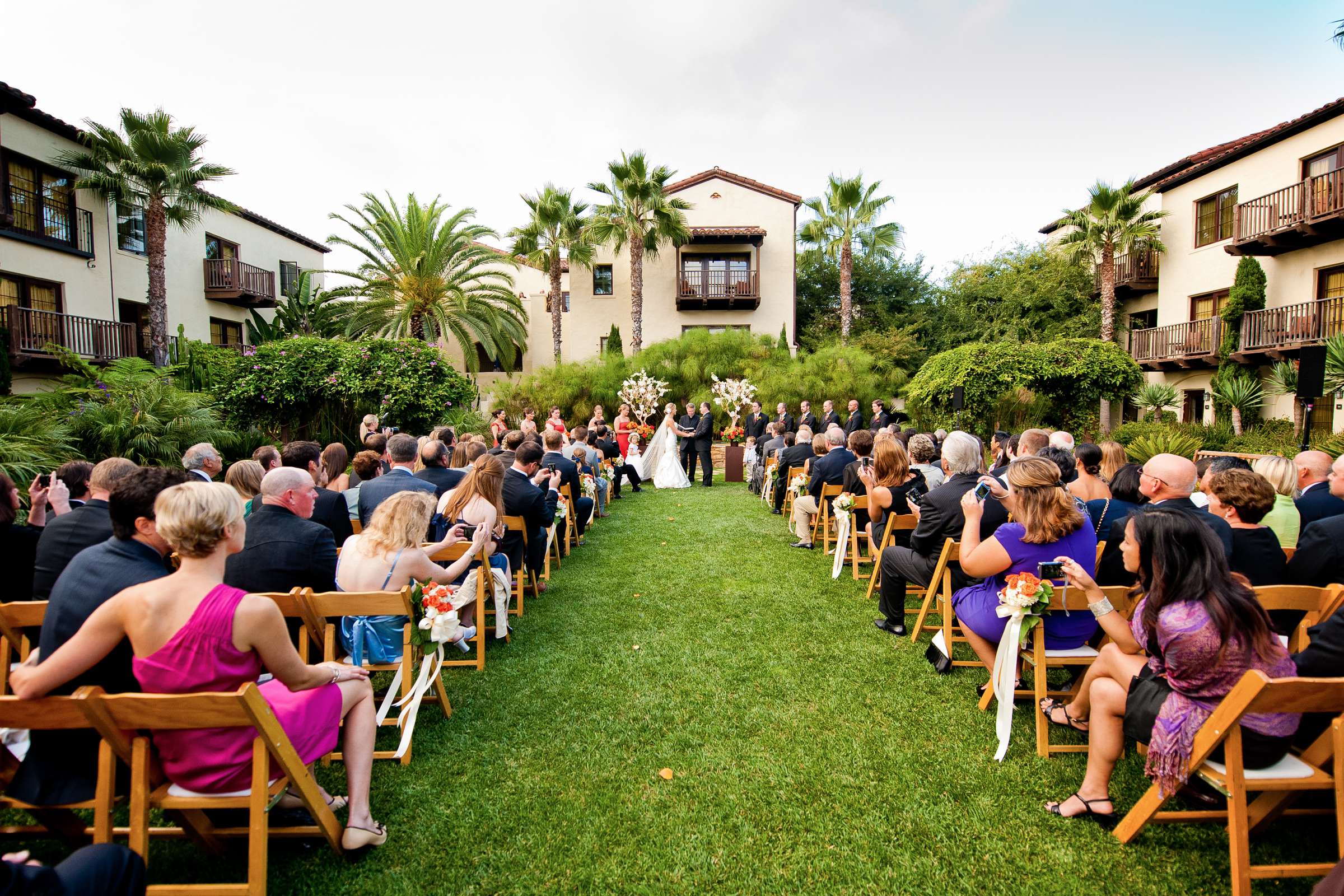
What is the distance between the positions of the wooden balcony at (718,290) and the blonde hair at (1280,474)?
932 inches

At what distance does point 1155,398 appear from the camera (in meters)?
20.3

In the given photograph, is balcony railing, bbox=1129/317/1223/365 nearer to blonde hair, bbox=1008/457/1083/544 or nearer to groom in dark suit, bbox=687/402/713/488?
groom in dark suit, bbox=687/402/713/488

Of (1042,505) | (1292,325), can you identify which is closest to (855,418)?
(1042,505)

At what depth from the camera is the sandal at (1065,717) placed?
3499 mm

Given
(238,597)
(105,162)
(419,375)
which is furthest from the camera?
(105,162)

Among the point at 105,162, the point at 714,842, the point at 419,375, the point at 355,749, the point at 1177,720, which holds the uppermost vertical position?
the point at 105,162

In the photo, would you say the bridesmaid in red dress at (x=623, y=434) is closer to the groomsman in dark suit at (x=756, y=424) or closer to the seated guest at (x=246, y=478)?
the groomsman in dark suit at (x=756, y=424)

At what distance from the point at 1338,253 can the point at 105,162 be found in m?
31.9

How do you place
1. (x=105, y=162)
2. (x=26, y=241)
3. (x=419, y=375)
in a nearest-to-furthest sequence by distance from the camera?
(x=419, y=375)
(x=26, y=241)
(x=105, y=162)

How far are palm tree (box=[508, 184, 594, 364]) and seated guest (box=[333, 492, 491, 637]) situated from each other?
853 inches

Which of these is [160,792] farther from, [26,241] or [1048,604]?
[26,241]

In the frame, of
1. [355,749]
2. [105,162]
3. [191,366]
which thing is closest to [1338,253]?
[355,749]

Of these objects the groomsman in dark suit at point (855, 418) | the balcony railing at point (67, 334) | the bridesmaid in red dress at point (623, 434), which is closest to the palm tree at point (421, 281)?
the balcony railing at point (67, 334)

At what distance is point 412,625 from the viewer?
11.7 ft
